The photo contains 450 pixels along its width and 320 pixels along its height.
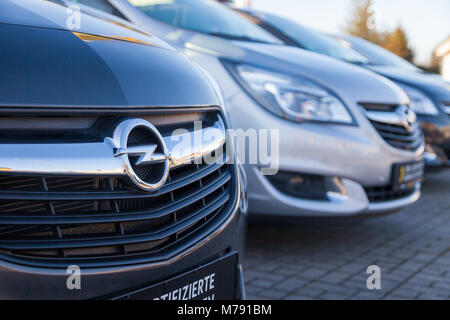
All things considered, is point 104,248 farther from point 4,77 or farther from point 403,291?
point 403,291

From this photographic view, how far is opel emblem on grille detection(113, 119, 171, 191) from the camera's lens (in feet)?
5.01

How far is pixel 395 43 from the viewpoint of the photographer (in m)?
46.9

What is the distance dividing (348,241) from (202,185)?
2551mm

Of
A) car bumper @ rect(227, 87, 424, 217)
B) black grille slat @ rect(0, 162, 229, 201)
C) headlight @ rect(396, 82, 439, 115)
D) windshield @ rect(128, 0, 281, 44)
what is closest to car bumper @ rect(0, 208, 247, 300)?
black grille slat @ rect(0, 162, 229, 201)

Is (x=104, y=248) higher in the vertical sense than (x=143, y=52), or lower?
lower

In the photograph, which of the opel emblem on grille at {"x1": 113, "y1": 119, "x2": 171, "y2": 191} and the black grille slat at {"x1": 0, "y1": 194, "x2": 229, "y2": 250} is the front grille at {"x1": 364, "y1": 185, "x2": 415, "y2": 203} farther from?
the opel emblem on grille at {"x1": 113, "y1": 119, "x2": 171, "y2": 191}

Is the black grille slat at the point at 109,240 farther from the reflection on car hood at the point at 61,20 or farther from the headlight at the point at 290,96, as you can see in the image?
the headlight at the point at 290,96

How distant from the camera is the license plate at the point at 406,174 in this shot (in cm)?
386

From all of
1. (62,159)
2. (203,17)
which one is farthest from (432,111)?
(62,159)

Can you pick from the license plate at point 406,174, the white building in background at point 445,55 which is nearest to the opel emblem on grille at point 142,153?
the license plate at point 406,174

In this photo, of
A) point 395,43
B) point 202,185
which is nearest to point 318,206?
point 202,185

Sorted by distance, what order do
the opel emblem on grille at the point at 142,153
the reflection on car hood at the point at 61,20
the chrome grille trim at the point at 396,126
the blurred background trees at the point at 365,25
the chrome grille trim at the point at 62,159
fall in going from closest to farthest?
1. the chrome grille trim at the point at 62,159
2. the opel emblem on grille at the point at 142,153
3. the reflection on car hood at the point at 61,20
4. the chrome grille trim at the point at 396,126
5. the blurred background trees at the point at 365,25

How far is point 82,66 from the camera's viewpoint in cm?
158

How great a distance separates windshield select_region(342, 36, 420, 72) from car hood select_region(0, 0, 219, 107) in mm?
5712
